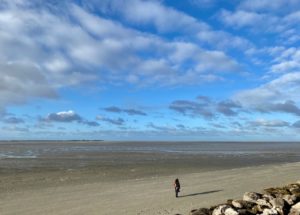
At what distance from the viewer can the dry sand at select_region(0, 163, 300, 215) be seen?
66.3 feet

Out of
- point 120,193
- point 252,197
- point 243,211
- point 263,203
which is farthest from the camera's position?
point 120,193

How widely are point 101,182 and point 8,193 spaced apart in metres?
7.20

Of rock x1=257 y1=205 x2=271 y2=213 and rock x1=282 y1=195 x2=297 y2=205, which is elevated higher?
rock x1=282 y1=195 x2=297 y2=205

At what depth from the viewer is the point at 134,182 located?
2981cm

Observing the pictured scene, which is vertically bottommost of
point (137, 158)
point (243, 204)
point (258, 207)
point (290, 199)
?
point (258, 207)

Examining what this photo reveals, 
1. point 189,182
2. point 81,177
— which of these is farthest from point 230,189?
point 81,177

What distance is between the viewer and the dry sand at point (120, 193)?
20.2m

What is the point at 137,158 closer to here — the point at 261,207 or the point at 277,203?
the point at 261,207

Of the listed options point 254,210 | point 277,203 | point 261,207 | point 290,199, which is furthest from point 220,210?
point 290,199

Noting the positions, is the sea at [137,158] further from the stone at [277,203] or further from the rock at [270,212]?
the rock at [270,212]

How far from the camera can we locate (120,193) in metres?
24.6

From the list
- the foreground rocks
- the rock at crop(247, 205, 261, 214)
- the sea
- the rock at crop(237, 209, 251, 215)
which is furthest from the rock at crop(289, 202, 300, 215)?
the sea

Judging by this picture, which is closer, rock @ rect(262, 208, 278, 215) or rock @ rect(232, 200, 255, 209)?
rock @ rect(262, 208, 278, 215)

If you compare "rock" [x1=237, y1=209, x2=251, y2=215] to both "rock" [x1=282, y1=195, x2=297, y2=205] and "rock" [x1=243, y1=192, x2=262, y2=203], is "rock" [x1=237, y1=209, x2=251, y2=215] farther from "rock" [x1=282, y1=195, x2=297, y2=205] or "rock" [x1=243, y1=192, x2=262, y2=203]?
"rock" [x1=282, y1=195, x2=297, y2=205]
